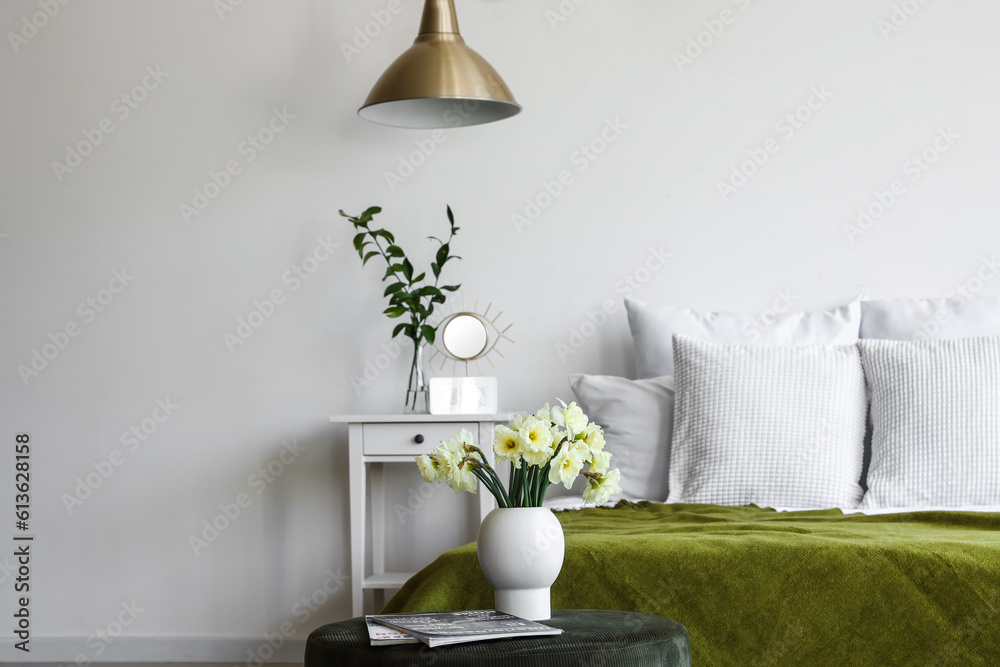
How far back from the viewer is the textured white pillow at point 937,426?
2.35 m

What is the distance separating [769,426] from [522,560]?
1.28 metres

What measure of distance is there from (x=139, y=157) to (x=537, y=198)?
1403 mm

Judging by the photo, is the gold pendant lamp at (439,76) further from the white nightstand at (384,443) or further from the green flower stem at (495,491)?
the green flower stem at (495,491)

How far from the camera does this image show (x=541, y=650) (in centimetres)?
121

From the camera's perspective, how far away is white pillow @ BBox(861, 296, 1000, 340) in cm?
274

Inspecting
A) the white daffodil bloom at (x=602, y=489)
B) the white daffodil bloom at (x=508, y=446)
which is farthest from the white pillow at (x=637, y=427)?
the white daffodil bloom at (x=508, y=446)

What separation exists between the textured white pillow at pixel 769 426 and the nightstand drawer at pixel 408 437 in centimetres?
67

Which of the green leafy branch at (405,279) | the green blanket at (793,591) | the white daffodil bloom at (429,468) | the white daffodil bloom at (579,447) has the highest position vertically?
the green leafy branch at (405,279)

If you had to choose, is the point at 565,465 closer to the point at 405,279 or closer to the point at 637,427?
the point at 637,427

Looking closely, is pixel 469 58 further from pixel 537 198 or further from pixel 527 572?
pixel 527 572

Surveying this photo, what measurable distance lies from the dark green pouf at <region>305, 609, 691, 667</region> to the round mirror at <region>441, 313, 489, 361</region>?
172 centimetres

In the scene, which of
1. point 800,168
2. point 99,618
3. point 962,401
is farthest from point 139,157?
point 962,401

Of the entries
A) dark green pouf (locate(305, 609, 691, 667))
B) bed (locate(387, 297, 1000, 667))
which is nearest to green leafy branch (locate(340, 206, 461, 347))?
Result: bed (locate(387, 297, 1000, 667))

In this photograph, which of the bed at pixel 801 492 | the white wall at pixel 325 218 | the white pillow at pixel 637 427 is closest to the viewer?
the bed at pixel 801 492
